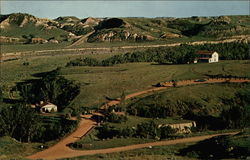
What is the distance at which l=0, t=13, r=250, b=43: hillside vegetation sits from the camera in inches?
6024

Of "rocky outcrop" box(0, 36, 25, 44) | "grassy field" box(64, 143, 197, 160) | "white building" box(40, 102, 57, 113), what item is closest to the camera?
"grassy field" box(64, 143, 197, 160)

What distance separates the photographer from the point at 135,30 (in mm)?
158500

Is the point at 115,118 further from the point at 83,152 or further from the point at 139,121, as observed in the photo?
the point at 83,152

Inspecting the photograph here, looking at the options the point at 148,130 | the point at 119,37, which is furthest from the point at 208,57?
the point at 119,37

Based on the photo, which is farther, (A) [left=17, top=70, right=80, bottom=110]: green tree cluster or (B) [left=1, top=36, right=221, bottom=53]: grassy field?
(B) [left=1, top=36, right=221, bottom=53]: grassy field

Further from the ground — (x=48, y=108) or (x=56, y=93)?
(x=56, y=93)

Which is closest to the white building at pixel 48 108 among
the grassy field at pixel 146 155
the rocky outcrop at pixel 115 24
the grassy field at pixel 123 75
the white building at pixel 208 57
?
the grassy field at pixel 123 75

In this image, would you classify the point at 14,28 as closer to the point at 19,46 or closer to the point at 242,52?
the point at 19,46

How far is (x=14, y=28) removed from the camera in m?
192

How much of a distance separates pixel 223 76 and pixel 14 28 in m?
147

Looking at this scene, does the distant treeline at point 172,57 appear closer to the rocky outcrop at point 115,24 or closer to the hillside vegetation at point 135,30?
the hillside vegetation at point 135,30

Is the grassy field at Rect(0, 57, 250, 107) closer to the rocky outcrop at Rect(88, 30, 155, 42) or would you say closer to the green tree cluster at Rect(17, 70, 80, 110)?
the green tree cluster at Rect(17, 70, 80, 110)

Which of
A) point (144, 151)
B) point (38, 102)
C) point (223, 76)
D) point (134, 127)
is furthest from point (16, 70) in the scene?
point (144, 151)

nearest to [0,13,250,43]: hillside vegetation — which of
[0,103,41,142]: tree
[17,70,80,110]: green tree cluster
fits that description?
[17,70,80,110]: green tree cluster
